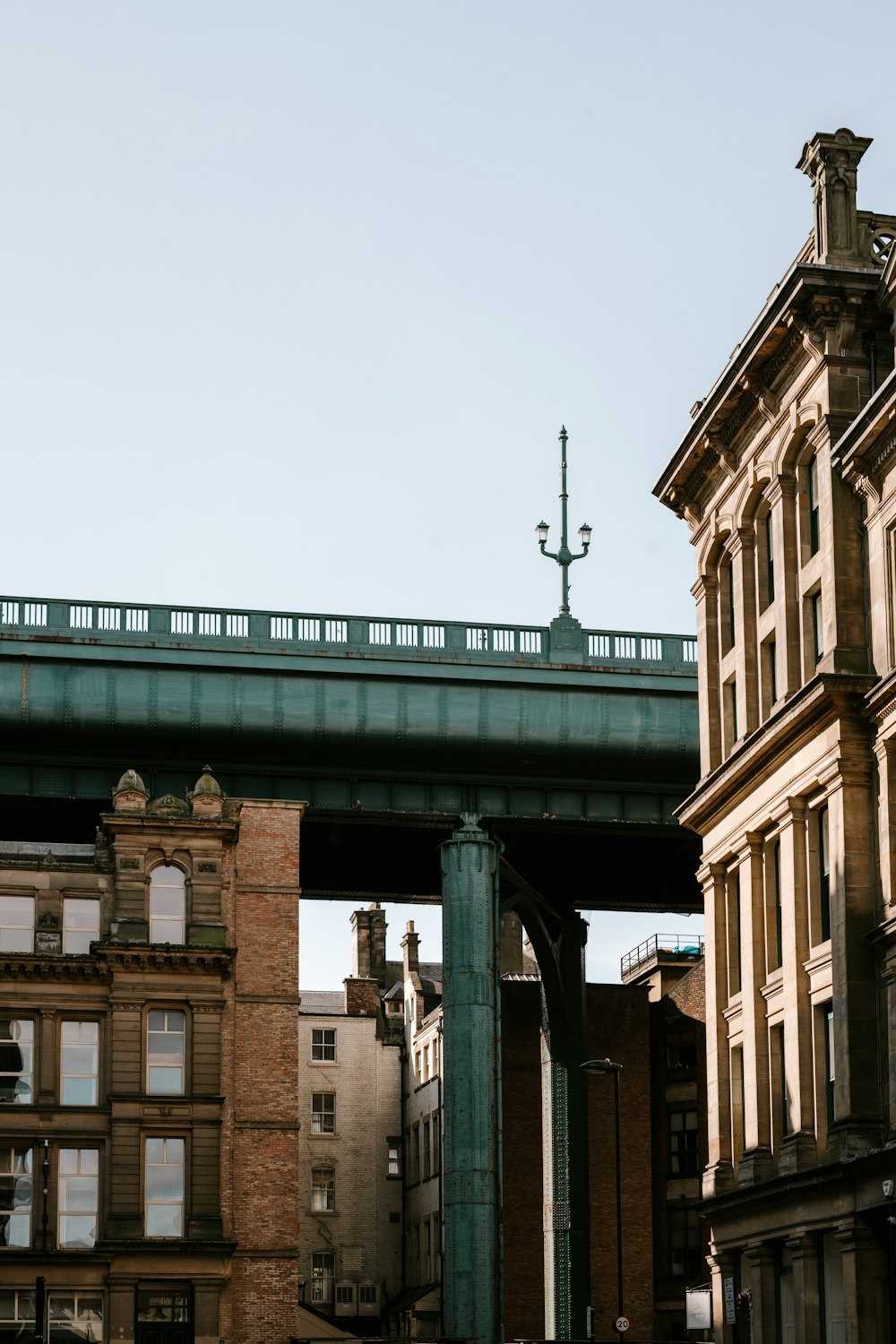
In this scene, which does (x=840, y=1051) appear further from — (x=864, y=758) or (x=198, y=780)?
(x=198, y=780)

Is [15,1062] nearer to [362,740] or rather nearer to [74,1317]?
[74,1317]

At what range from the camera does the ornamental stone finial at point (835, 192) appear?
5303 cm

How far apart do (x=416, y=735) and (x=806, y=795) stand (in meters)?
24.7

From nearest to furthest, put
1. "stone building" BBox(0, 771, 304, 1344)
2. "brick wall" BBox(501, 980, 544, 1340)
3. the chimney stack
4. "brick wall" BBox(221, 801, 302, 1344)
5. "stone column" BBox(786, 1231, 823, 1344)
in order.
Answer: "stone column" BBox(786, 1231, 823, 1344) < "stone building" BBox(0, 771, 304, 1344) < "brick wall" BBox(221, 801, 302, 1344) < "brick wall" BBox(501, 980, 544, 1340) < the chimney stack

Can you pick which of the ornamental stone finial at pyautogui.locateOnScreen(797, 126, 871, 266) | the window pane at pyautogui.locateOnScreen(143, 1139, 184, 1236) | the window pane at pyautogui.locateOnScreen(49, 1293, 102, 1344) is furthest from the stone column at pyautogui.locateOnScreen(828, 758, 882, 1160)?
the window pane at pyautogui.locateOnScreen(49, 1293, 102, 1344)

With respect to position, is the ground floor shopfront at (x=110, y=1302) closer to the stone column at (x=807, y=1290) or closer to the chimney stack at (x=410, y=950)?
the stone column at (x=807, y=1290)

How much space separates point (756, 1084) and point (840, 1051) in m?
7.02

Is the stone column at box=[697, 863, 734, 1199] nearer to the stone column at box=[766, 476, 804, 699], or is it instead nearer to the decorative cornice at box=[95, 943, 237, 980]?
the stone column at box=[766, 476, 804, 699]

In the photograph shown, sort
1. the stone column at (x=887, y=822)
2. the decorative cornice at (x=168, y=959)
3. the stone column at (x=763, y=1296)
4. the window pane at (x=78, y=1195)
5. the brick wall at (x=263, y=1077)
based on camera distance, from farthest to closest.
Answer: the decorative cornice at (x=168, y=959)
the brick wall at (x=263, y=1077)
the window pane at (x=78, y=1195)
the stone column at (x=763, y=1296)
the stone column at (x=887, y=822)

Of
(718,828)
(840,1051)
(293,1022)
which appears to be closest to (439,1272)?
(293,1022)

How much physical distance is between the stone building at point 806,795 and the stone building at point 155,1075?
1811 centimetres

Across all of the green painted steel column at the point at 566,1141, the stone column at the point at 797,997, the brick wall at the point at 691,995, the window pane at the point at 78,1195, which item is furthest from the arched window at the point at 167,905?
the brick wall at the point at 691,995

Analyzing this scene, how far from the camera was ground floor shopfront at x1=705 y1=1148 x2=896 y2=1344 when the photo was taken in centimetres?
4678

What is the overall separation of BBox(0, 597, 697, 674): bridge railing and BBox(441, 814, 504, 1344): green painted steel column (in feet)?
19.6
